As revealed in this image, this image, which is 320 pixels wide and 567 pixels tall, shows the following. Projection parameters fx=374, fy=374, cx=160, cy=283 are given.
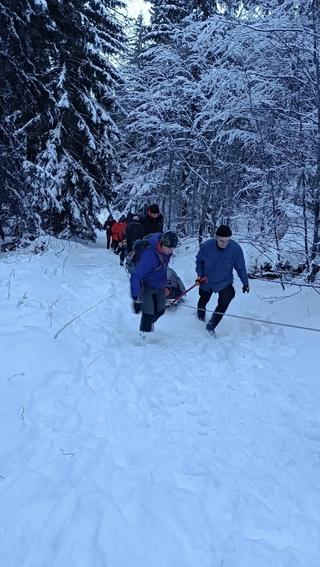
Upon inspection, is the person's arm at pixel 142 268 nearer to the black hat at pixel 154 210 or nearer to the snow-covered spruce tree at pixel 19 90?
the black hat at pixel 154 210

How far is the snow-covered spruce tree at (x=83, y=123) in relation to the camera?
13836 millimetres

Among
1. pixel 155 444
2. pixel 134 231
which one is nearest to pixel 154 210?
pixel 134 231

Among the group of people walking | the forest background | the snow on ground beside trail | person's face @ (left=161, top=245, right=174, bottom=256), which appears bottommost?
the snow on ground beside trail

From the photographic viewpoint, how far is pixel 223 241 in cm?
614

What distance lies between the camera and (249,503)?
2709 millimetres

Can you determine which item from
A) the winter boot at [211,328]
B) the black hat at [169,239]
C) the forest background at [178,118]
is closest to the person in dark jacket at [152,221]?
the forest background at [178,118]

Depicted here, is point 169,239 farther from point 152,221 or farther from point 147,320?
point 152,221

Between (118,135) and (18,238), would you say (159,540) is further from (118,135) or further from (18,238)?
(118,135)

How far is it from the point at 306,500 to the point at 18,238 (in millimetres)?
11229

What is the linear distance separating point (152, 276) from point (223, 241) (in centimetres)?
133

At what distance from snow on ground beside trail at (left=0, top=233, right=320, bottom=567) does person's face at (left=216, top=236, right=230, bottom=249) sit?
1.56 metres

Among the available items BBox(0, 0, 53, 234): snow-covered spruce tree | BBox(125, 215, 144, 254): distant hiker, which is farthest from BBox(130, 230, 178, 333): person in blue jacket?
BBox(0, 0, 53, 234): snow-covered spruce tree

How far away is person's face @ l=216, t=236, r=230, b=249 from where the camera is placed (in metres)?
6.07

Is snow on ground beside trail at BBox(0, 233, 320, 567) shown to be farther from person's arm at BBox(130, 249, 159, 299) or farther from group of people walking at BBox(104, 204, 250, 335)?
person's arm at BBox(130, 249, 159, 299)
